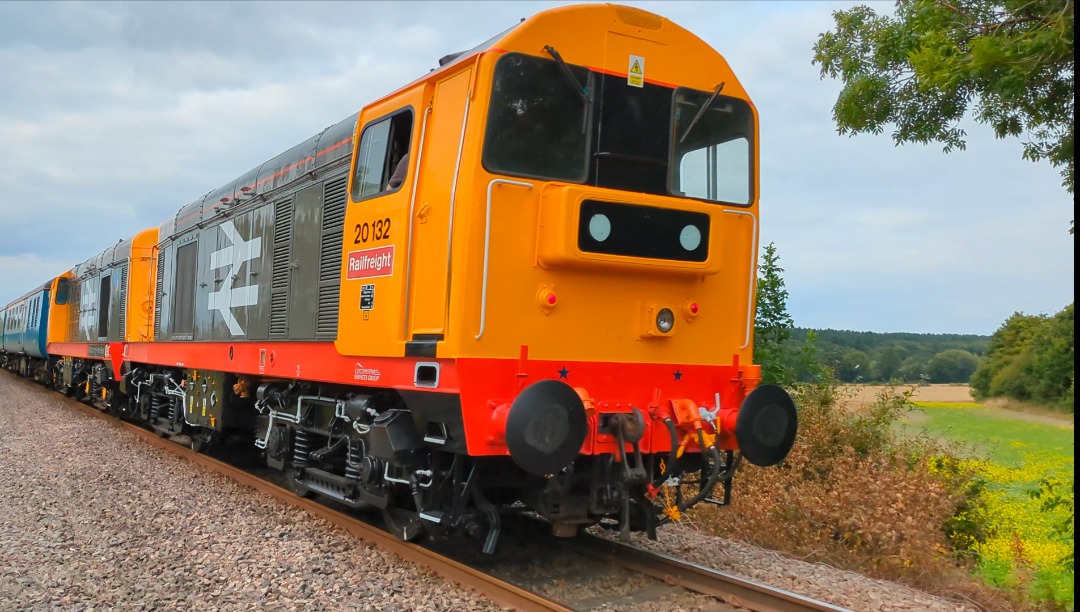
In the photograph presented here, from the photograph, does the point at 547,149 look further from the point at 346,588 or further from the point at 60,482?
the point at 60,482

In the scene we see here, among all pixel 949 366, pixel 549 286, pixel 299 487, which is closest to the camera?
pixel 549 286

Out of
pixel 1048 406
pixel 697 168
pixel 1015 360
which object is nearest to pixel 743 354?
pixel 697 168

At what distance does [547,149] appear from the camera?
5301 mm

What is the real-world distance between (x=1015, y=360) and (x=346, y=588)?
41.3ft

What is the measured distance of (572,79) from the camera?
5348mm

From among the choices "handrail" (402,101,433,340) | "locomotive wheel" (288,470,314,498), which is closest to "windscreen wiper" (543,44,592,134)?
"handrail" (402,101,433,340)

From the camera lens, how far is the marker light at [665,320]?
5.55 meters

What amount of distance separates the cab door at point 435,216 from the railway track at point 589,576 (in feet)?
4.82

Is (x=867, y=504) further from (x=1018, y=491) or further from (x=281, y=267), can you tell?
(x=281, y=267)

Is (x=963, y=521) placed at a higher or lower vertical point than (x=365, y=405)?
lower

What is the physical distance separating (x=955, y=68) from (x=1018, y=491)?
5.20m

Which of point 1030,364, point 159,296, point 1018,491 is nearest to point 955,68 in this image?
point 1018,491

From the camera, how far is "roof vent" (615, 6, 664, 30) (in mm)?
5582

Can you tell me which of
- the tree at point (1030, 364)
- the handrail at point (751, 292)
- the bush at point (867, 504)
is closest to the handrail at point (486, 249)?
the handrail at point (751, 292)
